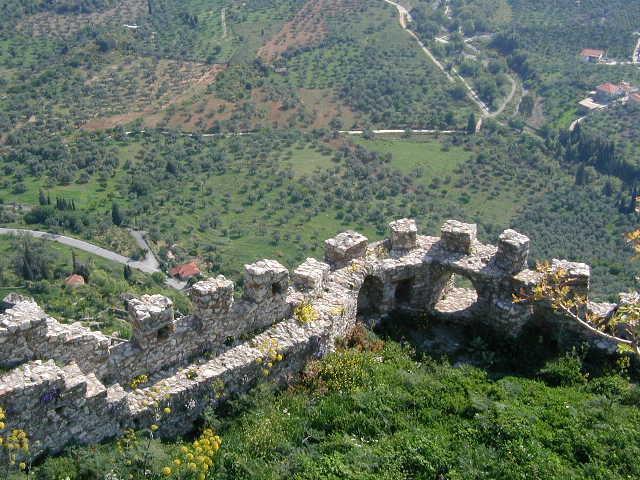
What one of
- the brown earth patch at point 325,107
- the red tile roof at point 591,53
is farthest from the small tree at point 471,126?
the red tile roof at point 591,53

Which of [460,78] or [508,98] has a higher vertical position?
[460,78]

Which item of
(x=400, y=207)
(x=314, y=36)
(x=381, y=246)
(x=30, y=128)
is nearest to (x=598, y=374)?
(x=381, y=246)

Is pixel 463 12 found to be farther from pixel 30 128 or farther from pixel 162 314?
pixel 162 314

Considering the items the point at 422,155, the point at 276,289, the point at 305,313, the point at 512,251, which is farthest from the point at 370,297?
the point at 422,155

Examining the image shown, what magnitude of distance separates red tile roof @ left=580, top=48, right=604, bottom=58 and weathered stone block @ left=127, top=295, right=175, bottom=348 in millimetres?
163669

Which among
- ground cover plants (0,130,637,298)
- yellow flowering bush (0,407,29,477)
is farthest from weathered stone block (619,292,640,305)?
ground cover plants (0,130,637,298)

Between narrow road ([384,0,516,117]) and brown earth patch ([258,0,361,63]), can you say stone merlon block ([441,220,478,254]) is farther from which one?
brown earth patch ([258,0,361,63])

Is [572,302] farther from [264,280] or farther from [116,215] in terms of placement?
[116,215]

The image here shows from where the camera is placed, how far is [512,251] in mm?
19047

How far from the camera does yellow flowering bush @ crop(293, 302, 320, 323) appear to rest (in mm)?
17453

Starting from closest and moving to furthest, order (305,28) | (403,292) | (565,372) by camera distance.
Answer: (565,372)
(403,292)
(305,28)

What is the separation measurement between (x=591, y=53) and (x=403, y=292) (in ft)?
515

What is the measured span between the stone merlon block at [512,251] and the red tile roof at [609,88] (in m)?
135

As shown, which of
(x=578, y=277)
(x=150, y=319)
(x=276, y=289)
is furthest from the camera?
(x=578, y=277)
